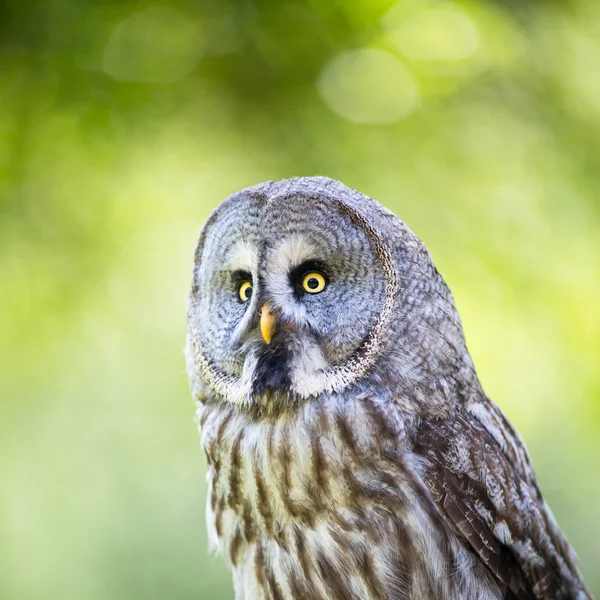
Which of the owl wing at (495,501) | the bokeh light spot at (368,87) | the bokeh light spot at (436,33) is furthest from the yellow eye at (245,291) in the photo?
the bokeh light spot at (436,33)

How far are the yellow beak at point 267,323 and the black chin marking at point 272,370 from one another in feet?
0.15

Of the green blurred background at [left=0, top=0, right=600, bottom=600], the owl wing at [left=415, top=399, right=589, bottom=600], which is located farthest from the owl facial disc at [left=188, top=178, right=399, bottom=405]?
the green blurred background at [left=0, top=0, right=600, bottom=600]

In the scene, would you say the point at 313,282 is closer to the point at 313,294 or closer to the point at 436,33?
the point at 313,294

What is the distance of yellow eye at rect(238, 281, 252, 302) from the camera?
182 centimetres

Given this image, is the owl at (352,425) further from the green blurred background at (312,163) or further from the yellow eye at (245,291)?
the green blurred background at (312,163)

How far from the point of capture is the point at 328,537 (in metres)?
1.67

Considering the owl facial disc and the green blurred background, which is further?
the green blurred background

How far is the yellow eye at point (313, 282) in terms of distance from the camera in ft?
Answer: 5.76

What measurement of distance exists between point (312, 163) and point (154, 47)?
0.81m

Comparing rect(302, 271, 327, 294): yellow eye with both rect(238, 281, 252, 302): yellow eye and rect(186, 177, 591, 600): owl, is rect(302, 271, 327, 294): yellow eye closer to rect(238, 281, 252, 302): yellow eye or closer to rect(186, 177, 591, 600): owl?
rect(186, 177, 591, 600): owl

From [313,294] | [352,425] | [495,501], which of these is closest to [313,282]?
[313,294]

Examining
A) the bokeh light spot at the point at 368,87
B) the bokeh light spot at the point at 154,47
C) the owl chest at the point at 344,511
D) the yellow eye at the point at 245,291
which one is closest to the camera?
the owl chest at the point at 344,511

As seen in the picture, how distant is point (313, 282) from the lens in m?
1.76

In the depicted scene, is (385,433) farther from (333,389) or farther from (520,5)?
(520,5)
